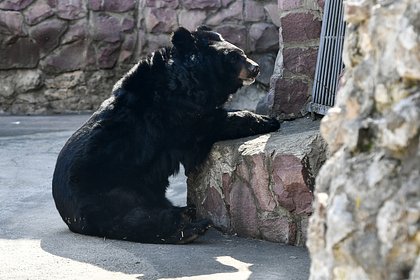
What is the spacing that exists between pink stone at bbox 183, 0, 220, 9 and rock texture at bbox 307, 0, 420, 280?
864cm

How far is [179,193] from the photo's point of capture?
22.1 feet

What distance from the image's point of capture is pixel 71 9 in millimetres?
10945

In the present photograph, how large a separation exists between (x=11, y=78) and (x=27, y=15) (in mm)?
877

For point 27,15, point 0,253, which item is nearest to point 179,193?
point 0,253

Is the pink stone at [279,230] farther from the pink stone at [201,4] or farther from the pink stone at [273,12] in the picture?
the pink stone at [201,4]

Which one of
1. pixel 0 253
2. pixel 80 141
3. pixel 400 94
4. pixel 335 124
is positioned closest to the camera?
pixel 400 94

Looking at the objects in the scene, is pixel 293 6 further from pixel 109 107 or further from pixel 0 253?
pixel 0 253

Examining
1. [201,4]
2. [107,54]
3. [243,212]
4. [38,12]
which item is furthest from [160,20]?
[243,212]

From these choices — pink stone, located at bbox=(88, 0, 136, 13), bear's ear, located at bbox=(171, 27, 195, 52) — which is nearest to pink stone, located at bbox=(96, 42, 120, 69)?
pink stone, located at bbox=(88, 0, 136, 13)

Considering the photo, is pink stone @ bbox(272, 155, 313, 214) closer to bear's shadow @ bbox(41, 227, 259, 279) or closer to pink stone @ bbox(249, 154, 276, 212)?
pink stone @ bbox(249, 154, 276, 212)

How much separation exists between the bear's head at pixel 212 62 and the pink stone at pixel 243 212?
72 cm

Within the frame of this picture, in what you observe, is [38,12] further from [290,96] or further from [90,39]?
[290,96]

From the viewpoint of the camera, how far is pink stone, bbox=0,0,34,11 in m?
10.9

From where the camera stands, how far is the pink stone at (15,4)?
10914 millimetres
